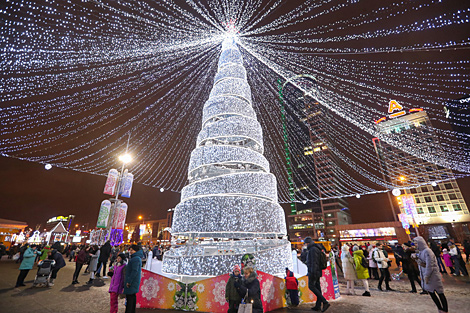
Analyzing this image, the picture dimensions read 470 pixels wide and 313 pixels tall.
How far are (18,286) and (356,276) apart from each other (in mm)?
11524

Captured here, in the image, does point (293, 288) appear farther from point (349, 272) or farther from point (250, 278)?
point (349, 272)

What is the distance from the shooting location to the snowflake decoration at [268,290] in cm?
492

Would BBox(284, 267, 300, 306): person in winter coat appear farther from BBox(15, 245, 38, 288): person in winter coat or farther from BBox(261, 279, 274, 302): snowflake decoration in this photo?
BBox(15, 245, 38, 288): person in winter coat

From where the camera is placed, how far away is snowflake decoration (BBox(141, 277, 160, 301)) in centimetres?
520

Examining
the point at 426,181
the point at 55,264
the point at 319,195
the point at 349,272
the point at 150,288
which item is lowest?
the point at 150,288

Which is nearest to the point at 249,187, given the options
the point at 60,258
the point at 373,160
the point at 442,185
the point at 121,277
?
the point at 121,277

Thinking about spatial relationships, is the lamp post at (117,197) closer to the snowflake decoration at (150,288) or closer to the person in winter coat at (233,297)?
the snowflake decoration at (150,288)

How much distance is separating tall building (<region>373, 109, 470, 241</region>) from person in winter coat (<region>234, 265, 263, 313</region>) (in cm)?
5136

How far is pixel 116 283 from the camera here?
455 cm

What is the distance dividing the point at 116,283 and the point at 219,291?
2.26 metres

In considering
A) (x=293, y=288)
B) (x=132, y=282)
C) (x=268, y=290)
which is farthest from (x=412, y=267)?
(x=132, y=282)

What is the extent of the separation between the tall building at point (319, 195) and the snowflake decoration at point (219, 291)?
6610 cm

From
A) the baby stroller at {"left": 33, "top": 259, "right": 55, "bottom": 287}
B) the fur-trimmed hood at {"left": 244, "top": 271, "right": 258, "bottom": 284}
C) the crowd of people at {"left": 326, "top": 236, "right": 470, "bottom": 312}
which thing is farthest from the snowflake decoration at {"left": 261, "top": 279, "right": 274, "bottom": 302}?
the baby stroller at {"left": 33, "top": 259, "right": 55, "bottom": 287}

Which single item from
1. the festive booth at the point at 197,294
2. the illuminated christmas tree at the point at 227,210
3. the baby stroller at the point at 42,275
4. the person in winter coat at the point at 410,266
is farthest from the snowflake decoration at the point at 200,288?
the person in winter coat at the point at 410,266
